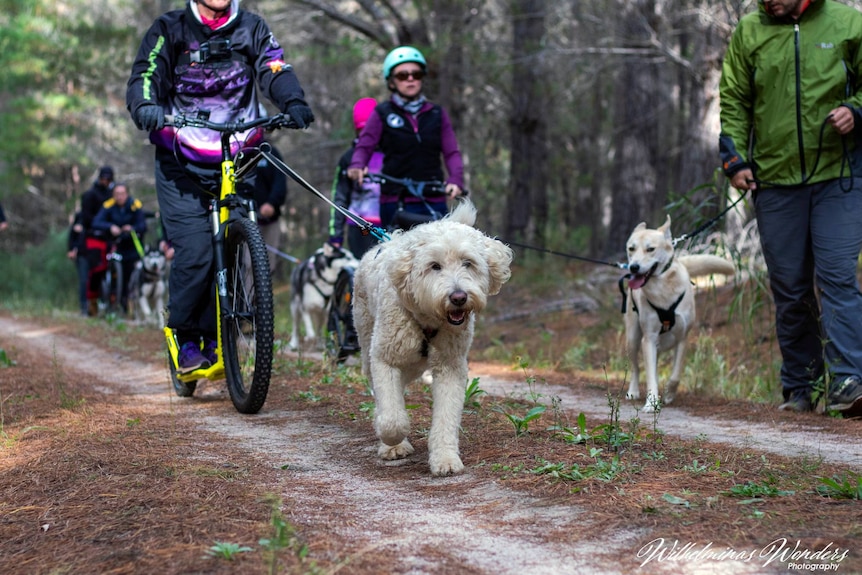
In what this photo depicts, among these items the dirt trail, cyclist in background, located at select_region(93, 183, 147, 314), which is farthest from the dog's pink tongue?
cyclist in background, located at select_region(93, 183, 147, 314)

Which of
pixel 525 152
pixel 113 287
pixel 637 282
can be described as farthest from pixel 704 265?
pixel 113 287

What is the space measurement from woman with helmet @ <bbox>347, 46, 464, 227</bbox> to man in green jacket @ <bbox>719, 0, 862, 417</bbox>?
255 centimetres

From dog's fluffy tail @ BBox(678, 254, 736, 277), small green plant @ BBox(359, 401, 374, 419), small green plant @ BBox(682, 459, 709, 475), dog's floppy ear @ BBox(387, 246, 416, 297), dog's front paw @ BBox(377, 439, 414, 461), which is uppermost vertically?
dog's fluffy tail @ BBox(678, 254, 736, 277)

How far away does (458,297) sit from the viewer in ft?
14.2

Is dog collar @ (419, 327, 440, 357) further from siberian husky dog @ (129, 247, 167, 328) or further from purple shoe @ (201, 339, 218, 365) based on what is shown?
siberian husky dog @ (129, 247, 167, 328)

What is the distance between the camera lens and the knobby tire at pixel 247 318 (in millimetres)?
5621

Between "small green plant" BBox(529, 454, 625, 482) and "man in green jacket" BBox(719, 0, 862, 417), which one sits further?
"man in green jacket" BBox(719, 0, 862, 417)

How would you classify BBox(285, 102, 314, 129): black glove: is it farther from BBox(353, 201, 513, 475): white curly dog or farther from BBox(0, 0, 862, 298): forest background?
BBox(0, 0, 862, 298): forest background

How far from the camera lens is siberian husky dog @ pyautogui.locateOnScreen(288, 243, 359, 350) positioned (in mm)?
11086

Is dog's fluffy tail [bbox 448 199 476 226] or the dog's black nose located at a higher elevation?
dog's fluffy tail [bbox 448 199 476 226]

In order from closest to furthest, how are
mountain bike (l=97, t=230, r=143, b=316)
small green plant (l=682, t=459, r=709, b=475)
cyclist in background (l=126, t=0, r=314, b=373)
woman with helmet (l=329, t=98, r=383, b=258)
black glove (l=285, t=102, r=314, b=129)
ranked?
small green plant (l=682, t=459, r=709, b=475) → black glove (l=285, t=102, r=314, b=129) → cyclist in background (l=126, t=0, r=314, b=373) → woman with helmet (l=329, t=98, r=383, b=258) → mountain bike (l=97, t=230, r=143, b=316)

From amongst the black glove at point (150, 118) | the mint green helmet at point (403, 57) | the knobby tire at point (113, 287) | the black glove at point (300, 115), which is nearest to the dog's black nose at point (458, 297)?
the black glove at point (300, 115)

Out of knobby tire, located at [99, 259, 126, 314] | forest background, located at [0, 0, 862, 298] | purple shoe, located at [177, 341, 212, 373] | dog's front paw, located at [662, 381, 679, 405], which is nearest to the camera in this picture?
purple shoe, located at [177, 341, 212, 373]

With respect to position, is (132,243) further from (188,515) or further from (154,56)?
(188,515)
